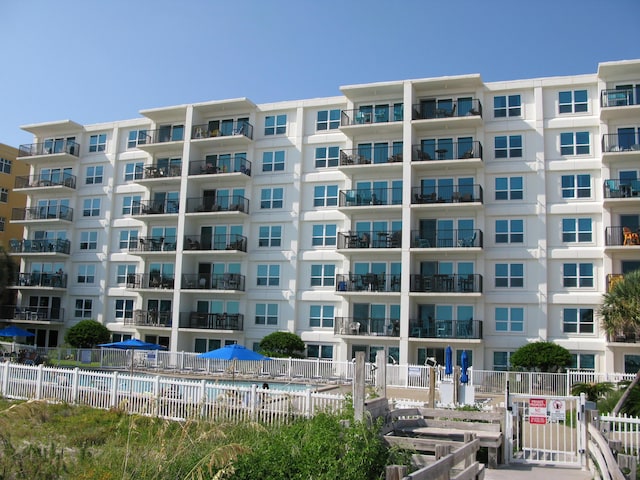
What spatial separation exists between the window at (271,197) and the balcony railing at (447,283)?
10.4 m

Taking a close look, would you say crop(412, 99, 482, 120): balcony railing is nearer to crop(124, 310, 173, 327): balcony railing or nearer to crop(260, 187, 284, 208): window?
crop(260, 187, 284, 208): window

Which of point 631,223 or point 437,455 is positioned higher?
point 631,223

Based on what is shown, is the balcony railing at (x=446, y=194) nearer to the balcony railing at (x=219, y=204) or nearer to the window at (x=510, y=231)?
the window at (x=510, y=231)

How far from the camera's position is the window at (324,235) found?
38938mm

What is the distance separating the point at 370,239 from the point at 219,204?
10917 millimetres

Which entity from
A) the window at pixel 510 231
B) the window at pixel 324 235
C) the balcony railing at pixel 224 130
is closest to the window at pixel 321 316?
the window at pixel 324 235

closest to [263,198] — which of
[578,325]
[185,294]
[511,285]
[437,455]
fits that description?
[185,294]

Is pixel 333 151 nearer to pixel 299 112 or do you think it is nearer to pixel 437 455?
pixel 299 112

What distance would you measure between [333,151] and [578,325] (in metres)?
17.2

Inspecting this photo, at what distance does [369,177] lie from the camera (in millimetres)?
38312

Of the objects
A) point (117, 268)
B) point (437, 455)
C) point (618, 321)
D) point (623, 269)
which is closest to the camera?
point (437, 455)

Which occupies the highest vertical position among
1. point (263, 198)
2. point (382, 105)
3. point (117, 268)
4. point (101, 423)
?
point (382, 105)

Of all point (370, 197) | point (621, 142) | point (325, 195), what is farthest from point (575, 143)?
point (325, 195)

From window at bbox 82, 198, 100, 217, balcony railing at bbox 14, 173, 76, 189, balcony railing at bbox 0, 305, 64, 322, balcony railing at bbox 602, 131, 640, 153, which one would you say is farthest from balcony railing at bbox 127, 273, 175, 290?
balcony railing at bbox 602, 131, 640, 153
